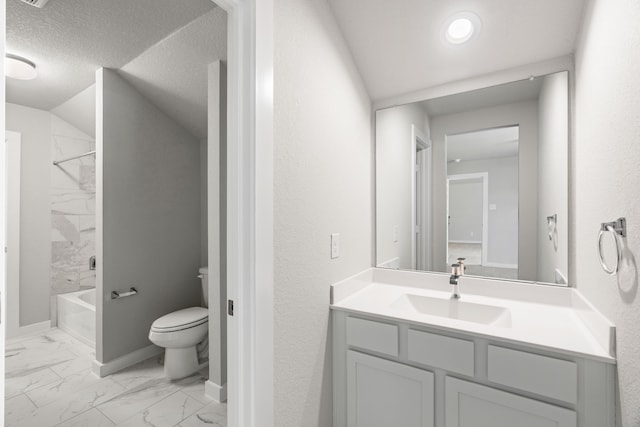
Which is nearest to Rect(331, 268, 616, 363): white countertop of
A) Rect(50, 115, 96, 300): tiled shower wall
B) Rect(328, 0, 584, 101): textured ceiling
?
Rect(328, 0, 584, 101): textured ceiling

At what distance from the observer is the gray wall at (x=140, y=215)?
7.48 ft

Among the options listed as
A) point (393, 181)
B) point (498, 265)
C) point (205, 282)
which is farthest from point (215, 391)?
point (498, 265)

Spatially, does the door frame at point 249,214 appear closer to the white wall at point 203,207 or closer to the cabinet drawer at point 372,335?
the cabinet drawer at point 372,335

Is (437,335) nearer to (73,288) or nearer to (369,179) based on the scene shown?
(369,179)

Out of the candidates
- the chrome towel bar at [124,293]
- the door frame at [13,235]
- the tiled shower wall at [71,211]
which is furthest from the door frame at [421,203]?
the door frame at [13,235]

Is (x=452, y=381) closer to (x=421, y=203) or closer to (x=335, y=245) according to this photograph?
(x=335, y=245)

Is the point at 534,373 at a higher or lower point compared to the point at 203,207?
lower

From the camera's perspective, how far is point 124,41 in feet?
6.49

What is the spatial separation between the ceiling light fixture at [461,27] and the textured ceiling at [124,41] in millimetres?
1252

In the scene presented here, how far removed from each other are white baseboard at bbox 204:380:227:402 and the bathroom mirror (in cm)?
134

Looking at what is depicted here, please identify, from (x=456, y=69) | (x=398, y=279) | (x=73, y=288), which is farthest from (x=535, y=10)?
(x=73, y=288)

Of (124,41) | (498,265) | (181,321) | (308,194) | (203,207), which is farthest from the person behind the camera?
(203,207)

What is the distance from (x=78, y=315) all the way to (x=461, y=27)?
12.5ft

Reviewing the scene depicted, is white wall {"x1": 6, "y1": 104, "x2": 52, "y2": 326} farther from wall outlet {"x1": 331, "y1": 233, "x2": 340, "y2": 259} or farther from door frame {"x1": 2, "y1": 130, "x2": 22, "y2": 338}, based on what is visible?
wall outlet {"x1": 331, "y1": 233, "x2": 340, "y2": 259}
